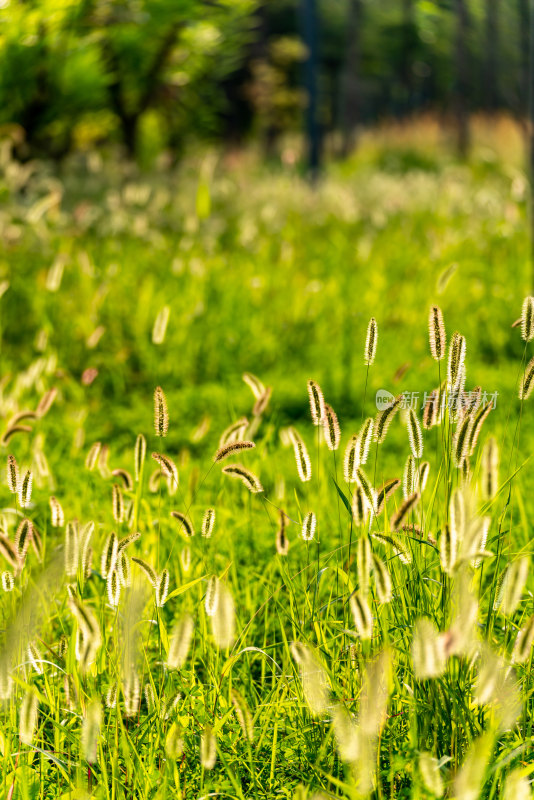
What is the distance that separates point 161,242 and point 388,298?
50.9 inches

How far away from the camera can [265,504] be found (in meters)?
2.20

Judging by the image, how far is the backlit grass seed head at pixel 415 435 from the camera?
1.17 meters

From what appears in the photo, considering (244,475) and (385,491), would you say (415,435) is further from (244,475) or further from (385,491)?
(244,475)

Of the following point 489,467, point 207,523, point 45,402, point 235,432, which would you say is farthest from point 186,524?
point 45,402

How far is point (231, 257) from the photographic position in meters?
5.00

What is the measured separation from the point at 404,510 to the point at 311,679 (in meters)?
0.25

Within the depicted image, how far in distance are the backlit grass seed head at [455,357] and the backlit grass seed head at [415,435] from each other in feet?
0.21

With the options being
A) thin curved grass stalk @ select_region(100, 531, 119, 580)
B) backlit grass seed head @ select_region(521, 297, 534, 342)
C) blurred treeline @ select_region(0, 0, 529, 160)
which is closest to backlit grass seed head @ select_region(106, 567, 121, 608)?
thin curved grass stalk @ select_region(100, 531, 119, 580)

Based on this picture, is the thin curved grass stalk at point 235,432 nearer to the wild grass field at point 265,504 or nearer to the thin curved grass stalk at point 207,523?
the wild grass field at point 265,504

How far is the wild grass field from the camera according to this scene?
3.67 ft

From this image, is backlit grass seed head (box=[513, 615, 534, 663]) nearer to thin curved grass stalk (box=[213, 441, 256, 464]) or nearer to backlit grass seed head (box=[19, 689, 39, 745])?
thin curved grass stalk (box=[213, 441, 256, 464])

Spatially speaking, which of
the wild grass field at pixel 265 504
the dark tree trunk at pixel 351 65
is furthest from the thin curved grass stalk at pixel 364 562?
the dark tree trunk at pixel 351 65

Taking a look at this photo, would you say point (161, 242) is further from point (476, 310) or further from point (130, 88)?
point (130, 88)

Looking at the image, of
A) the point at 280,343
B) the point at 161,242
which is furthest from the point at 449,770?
the point at 161,242
